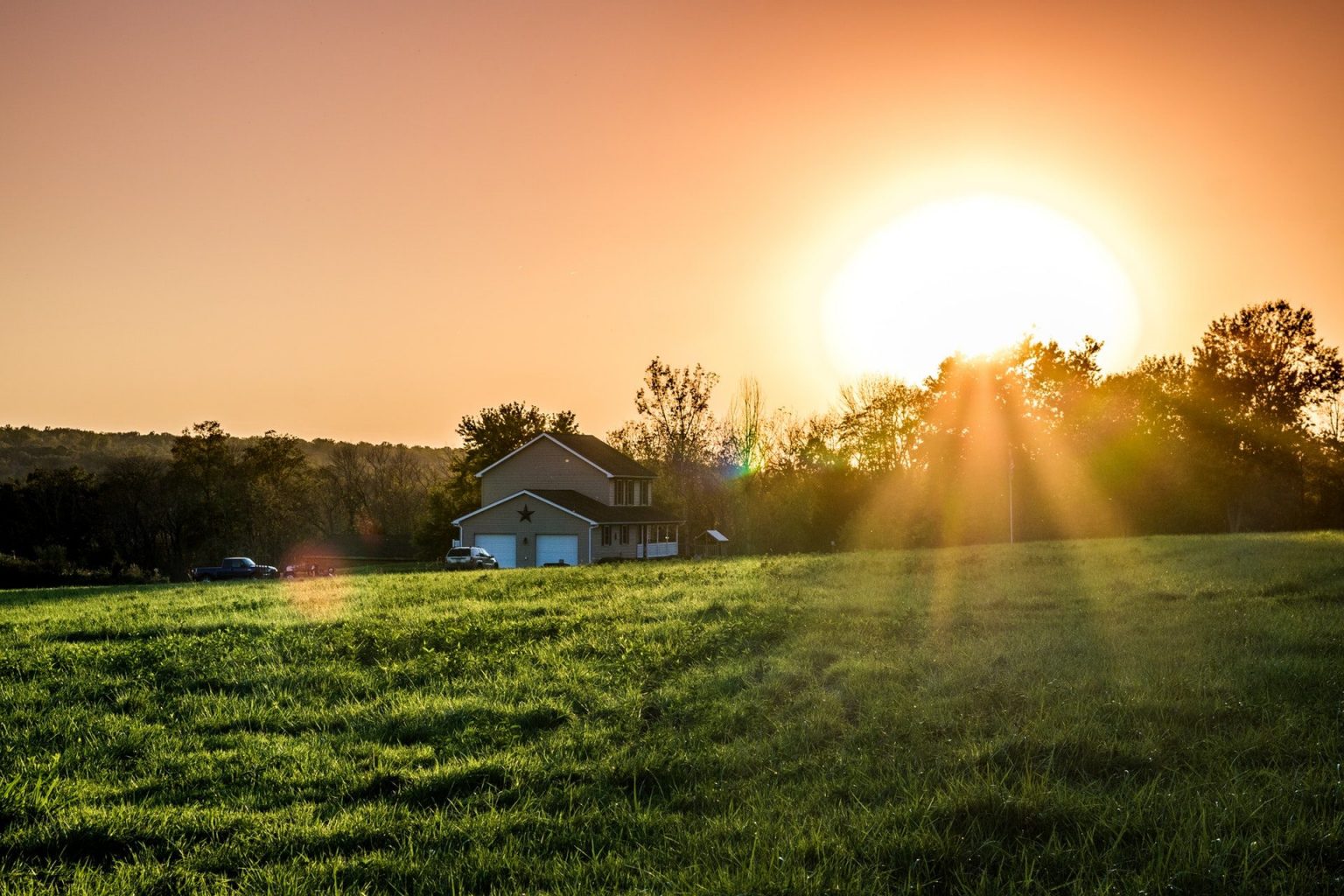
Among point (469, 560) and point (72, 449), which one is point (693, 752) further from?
point (72, 449)

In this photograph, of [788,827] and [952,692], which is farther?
[952,692]

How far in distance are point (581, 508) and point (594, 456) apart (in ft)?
17.7

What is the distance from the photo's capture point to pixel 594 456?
5716cm

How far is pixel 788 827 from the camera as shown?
5785 millimetres

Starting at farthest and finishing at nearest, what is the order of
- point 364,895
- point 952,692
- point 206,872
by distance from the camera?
point 952,692, point 206,872, point 364,895

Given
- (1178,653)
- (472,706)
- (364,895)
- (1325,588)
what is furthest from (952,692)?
(1325,588)

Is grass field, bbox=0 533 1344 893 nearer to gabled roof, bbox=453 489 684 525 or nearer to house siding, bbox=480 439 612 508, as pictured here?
gabled roof, bbox=453 489 684 525

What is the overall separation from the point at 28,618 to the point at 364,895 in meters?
16.1

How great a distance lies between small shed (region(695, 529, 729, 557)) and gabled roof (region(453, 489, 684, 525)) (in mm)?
5374

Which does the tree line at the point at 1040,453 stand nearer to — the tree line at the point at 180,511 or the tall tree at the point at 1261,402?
the tall tree at the point at 1261,402

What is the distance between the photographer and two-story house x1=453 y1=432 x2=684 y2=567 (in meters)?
51.7

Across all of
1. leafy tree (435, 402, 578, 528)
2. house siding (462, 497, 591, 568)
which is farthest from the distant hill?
house siding (462, 497, 591, 568)

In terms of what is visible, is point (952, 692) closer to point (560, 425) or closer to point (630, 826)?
point (630, 826)

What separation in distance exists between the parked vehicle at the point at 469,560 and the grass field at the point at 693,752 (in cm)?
2931
